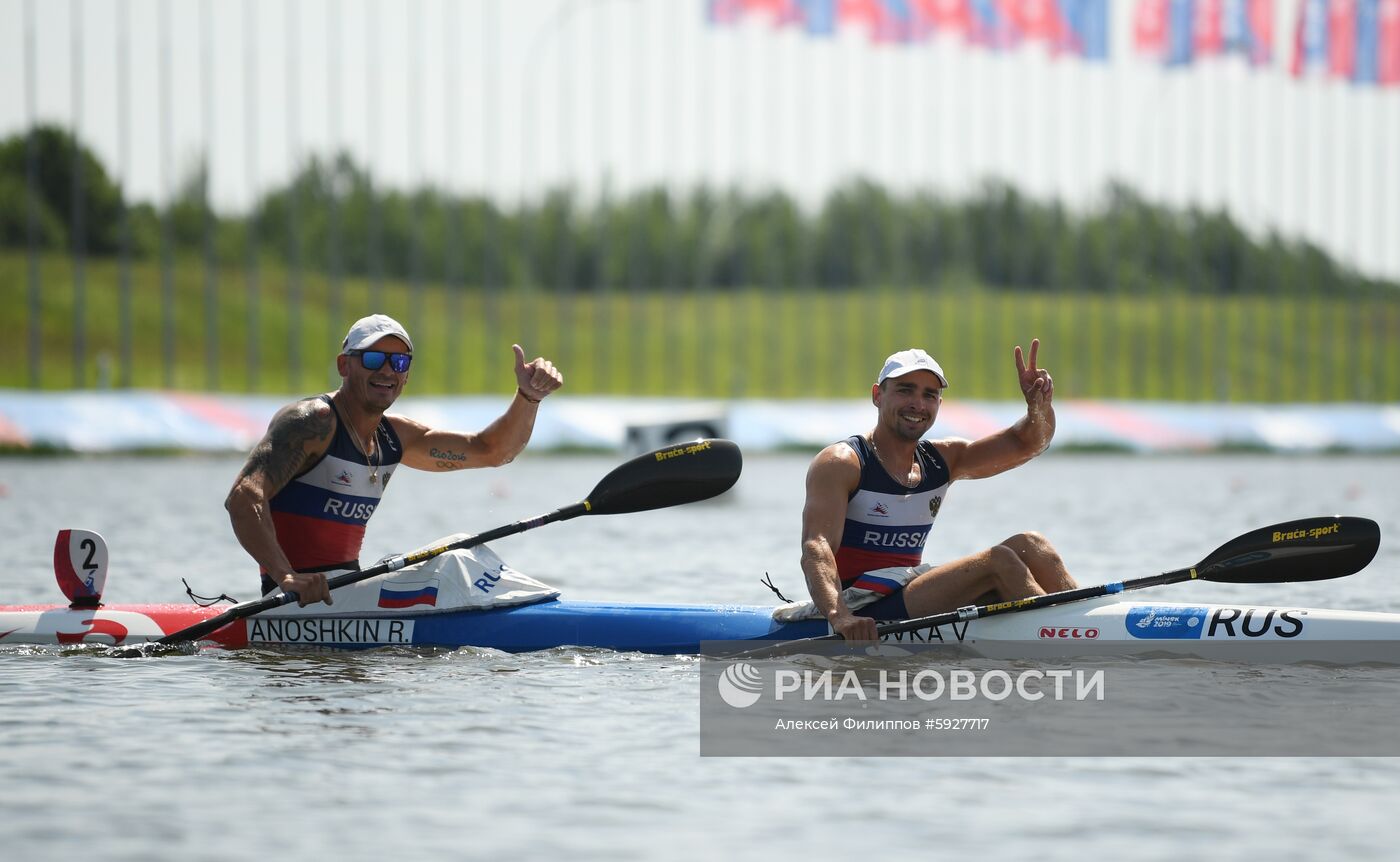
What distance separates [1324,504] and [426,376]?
41.5 m

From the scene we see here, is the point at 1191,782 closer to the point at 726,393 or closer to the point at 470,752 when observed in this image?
the point at 470,752

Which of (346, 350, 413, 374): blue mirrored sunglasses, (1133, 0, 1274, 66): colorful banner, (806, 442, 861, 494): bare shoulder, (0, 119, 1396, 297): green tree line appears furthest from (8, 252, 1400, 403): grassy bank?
(806, 442, 861, 494): bare shoulder

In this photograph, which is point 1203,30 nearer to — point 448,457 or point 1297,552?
point 1297,552

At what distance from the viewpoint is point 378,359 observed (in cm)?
934

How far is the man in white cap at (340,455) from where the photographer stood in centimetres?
915

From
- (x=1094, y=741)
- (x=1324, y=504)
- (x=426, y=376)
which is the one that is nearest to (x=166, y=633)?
(x=1094, y=741)

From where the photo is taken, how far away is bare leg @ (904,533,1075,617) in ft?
29.6

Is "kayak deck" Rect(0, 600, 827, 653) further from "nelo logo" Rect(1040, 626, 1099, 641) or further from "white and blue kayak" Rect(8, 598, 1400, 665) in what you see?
"nelo logo" Rect(1040, 626, 1099, 641)

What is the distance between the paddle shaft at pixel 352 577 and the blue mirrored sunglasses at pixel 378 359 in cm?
103

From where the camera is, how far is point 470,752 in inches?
286

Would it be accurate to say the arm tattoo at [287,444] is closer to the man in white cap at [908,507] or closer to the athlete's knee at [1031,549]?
the man in white cap at [908,507]

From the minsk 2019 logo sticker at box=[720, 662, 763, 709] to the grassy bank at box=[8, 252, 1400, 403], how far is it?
138 feet

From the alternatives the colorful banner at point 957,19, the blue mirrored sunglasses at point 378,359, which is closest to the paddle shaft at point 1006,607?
the blue mirrored sunglasses at point 378,359

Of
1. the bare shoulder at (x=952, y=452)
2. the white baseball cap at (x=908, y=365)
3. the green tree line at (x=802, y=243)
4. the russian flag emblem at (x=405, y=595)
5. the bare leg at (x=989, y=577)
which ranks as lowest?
the russian flag emblem at (x=405, y=595)
